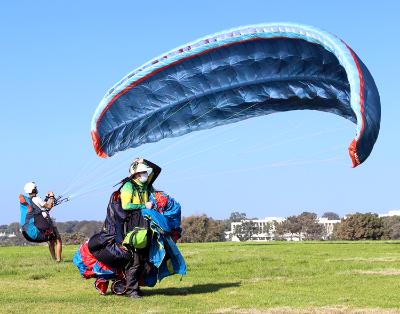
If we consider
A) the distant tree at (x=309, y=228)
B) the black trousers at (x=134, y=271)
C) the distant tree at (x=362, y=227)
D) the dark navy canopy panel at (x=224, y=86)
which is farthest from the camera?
the distant tree at (x=309, y=228)

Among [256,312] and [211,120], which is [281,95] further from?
[256,312]

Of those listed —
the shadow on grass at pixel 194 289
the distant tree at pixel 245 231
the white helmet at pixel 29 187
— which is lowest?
the shadow on grass at pixel 194 289

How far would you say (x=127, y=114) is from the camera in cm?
1387

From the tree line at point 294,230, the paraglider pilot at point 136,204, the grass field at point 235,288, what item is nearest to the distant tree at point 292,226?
the tree line at point 294,230

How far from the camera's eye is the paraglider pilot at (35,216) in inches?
574

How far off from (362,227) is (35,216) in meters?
36.0

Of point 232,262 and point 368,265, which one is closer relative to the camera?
point 368,265

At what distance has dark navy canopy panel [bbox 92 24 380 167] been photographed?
42.8ft

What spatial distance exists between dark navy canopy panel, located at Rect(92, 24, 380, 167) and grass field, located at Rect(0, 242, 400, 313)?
2.57m

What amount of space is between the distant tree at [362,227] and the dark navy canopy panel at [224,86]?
110ft

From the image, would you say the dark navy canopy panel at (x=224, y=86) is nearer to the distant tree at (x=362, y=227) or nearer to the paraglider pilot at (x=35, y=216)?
the paraglider pilot at (x=35, y=216)

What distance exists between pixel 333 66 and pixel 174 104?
3.32 metres

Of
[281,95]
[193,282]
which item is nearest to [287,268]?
[193,282]

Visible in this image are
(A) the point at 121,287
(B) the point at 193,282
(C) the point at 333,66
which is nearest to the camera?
(A) the point at 121,287
